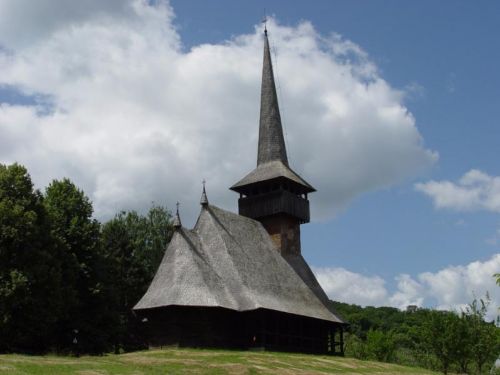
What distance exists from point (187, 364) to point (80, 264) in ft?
52.8

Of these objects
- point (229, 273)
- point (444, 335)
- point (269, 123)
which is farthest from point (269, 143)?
point (444, 335)

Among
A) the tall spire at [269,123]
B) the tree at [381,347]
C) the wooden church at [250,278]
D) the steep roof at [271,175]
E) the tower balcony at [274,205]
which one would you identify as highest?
the tall spire at [269,123]

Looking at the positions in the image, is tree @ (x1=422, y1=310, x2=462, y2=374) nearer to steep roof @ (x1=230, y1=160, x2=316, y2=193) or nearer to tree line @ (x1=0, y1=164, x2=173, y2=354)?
steep roof @ (x1=230, y1=160, x2=316, y2=193)

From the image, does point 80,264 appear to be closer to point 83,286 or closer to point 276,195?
point 83,286

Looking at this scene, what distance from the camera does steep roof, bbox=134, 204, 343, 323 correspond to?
36.8m

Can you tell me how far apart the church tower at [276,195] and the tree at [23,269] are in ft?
54.2

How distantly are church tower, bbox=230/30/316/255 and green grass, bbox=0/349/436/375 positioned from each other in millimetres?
12964

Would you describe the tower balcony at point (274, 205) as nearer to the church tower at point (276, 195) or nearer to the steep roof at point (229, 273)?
the church tower at point (276, 195)

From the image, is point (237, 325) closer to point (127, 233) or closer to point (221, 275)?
point (221, 275)

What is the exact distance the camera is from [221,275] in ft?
129

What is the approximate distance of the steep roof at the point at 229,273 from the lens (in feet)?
121

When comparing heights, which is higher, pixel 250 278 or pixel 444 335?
pixel 250 278

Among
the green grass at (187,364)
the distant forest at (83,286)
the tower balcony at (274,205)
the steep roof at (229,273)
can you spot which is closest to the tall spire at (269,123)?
the tower balcony at (274,205)

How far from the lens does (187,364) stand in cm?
2836
